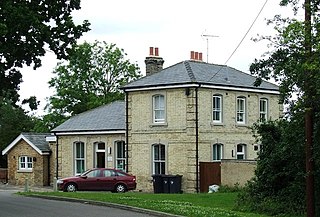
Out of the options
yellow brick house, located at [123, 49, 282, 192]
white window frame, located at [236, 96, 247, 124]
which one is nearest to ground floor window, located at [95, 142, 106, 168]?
yellow brick house, located at [123, 49, 282, 192]

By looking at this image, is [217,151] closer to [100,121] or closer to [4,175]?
[100,121]

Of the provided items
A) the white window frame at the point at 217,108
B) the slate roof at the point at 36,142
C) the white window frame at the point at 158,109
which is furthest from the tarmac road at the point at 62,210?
the slate roof at the point at 36,142

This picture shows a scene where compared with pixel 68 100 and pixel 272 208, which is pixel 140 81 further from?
pixel 68 100

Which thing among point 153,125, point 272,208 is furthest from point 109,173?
point 272,208

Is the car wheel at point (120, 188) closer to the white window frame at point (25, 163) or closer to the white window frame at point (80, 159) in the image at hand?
the white window frame at point (80, 159)

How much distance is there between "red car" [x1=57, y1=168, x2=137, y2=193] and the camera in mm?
39781

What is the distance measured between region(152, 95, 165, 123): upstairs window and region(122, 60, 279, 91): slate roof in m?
0.86

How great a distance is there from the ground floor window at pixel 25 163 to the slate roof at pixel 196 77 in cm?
1363

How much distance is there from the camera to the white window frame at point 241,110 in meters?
43.8

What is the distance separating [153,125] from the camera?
42812 millimetres

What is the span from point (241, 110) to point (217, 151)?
10.9 ft

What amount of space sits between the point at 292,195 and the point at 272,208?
Result: 33.9 inches

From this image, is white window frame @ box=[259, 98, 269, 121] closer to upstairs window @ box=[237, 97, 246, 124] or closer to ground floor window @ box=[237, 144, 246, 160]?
upstairs window @ box=[237, 97, 246, 124]

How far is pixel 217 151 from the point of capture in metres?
42.5
